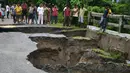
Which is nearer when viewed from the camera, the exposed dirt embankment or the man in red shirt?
the exposed dirt embankment

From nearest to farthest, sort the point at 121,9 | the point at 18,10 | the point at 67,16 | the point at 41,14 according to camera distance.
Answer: the point at 67,16
the point at 121,9
the point at 18,10
the point at 41,14

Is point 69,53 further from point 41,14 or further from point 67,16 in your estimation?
point 41,14

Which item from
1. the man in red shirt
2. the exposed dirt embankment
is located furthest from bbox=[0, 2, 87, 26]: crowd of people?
the exposed dirt embankment

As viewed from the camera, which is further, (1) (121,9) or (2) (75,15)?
(1) (121,9)

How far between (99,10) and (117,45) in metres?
7.20

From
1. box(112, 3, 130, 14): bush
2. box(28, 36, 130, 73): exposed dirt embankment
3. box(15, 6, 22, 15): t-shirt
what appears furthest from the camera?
box(15, 6, 22, 15): t-shirt

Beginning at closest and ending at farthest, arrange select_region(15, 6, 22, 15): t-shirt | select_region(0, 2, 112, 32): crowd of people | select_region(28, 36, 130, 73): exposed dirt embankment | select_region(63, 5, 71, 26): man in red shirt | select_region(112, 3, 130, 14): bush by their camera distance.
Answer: select_region(28, 36, 130, 73): exposed dirt embankment, select_region(112, 3, 130, 14): bush, select_region(63, 5, 71, 26): man in red shirt, select_region(0, 2, 112, 32): crowd of people, select_region(15, 6, 22, 15): t-shirt

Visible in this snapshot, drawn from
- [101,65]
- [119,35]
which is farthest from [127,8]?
[101,65]

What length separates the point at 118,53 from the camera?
14.7 metres

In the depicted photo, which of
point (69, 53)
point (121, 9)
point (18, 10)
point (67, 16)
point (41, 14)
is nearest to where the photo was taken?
point (69, 53)

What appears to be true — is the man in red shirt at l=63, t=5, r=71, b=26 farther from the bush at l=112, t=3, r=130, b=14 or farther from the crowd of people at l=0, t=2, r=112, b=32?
the bush at l=112, t=3, r=130, b=14

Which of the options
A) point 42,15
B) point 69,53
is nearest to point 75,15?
point 42,15

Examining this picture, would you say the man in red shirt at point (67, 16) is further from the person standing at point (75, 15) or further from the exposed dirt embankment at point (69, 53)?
the exposed dirt embankment at point (69, 53)

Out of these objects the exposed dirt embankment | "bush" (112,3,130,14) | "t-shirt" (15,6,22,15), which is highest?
"bush" (112,3,130,14)
